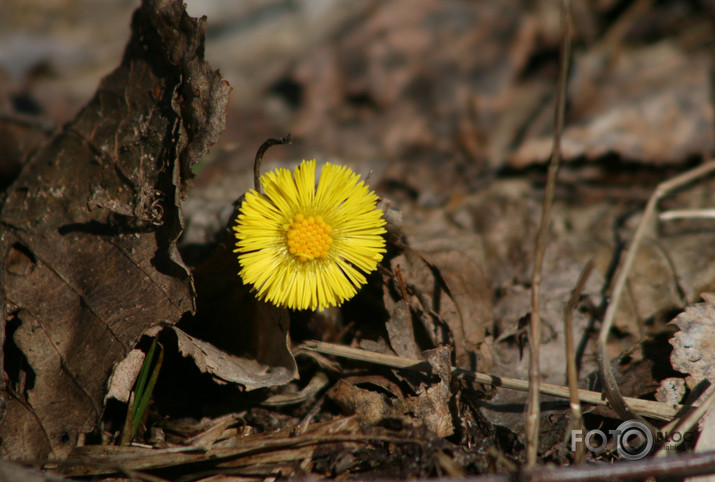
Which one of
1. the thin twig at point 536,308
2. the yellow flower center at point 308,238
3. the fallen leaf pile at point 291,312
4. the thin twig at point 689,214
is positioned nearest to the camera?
the thin twig at point 536,308

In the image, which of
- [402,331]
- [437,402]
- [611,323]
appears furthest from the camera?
[611,323]

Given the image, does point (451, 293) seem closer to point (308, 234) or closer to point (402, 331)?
point (402, 331)

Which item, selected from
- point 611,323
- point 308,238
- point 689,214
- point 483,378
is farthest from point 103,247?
point 689,214

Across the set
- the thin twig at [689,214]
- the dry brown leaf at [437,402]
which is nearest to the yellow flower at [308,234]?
the dry brown leaf at [437,402]

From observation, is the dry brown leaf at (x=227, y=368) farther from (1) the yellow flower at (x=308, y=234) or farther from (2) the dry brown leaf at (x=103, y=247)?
(1) the yellow flower at (x=308, y=234)

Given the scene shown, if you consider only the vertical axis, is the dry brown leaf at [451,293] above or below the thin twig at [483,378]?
above

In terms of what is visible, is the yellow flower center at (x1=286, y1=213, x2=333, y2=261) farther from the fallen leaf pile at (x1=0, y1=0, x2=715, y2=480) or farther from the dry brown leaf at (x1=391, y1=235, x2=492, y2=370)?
the dry brown leaf at (x1=391, y1=235, x2=492, y2=370)

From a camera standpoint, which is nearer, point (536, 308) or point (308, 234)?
point (536, 308)
